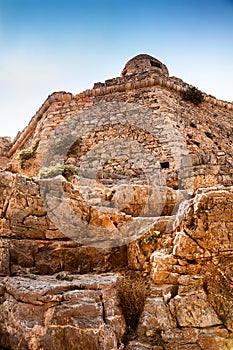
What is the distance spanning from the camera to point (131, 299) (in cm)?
360

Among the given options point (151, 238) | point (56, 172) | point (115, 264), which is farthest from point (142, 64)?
point (115, 264)

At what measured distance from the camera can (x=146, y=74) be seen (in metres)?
13.7

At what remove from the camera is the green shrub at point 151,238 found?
4465 mm

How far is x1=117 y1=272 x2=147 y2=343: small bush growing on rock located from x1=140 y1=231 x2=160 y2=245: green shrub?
0.67m

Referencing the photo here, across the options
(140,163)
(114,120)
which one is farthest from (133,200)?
(114,120)

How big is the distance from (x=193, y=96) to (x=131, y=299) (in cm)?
1186

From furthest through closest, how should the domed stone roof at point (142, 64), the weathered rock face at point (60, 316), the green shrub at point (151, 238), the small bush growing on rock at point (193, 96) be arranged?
the domed stone roof at point (142, 64) → the small bush growing on rock at point (193, 96) → the green shrub at point (151, 238) → the weathered rock face at point (60, 316)

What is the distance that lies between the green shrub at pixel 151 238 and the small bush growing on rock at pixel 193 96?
10373 mm

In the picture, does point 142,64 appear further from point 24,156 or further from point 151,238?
point 151,238

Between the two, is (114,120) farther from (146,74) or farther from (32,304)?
(32,304)

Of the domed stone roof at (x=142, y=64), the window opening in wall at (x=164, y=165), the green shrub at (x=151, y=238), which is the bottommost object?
the green shrub at (x=151, y=238)

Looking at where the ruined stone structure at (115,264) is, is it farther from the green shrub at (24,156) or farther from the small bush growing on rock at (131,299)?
the green shrub at (24,156)

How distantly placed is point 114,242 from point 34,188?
151 centimetres

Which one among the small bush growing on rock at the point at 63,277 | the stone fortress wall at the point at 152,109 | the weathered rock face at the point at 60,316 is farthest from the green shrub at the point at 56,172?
the weathered rock face at the point at 60,316
